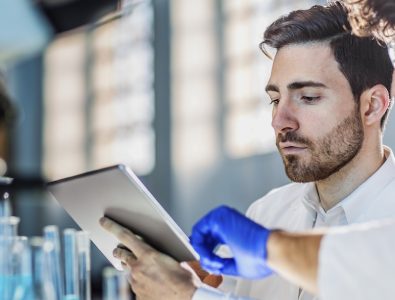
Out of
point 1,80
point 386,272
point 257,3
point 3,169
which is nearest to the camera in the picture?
point 386,272

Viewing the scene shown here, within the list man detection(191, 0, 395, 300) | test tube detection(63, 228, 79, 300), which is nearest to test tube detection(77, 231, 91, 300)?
test tube detection(63, 228, 79, 300)

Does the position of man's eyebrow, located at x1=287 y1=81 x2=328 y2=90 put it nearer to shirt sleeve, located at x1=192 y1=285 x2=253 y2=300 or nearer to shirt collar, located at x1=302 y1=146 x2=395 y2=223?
shirt collar, located at x1=302 y1=146 x2=395 y2=223

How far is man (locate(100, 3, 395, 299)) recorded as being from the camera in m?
1.58

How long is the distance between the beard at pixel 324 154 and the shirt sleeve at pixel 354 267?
0.52m

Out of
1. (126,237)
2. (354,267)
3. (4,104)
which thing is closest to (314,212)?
(126,237)

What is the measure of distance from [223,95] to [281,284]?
4316mm

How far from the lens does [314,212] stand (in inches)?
64.9

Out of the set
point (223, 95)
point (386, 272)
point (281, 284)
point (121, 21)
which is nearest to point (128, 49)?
point (121, 21)

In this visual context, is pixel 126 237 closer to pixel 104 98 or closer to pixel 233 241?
pixel 233 241

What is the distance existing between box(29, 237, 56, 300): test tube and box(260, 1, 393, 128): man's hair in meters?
0.75

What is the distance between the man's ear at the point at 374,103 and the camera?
162cm

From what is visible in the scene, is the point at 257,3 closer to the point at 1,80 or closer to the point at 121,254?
the point at 1,80

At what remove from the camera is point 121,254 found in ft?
4.56

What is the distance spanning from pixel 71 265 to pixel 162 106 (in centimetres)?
508
